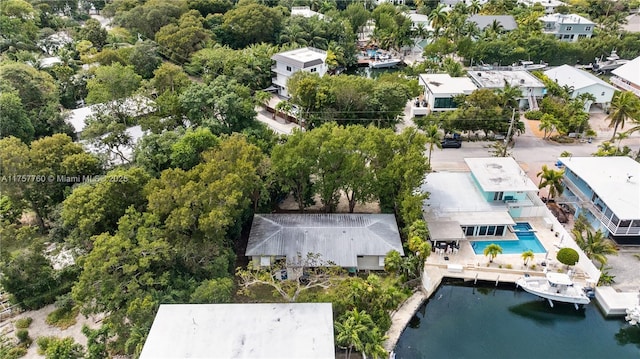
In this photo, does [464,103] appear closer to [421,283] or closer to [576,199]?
[576,199]

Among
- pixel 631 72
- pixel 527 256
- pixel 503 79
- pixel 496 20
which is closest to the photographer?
pixel 527 256

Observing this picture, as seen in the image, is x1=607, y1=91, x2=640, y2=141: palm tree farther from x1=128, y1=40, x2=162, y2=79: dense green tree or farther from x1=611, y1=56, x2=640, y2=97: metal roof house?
x1=128, y1=40, x2=162, y2=79: dense green tree

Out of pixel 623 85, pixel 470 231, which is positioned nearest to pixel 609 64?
pixel 623 85

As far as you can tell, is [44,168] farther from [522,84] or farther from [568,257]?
[522,84]

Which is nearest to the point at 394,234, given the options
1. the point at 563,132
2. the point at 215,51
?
the point at 563,132

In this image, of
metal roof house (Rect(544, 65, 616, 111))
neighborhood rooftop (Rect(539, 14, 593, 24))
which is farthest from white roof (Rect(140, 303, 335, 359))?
neighborhood rooftop (Rect(539, 14, 593, 24))

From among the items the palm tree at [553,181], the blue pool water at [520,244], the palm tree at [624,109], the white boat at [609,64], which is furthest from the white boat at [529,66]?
the blue pool water at [520,244]
